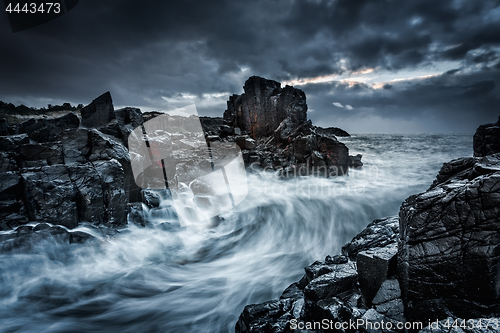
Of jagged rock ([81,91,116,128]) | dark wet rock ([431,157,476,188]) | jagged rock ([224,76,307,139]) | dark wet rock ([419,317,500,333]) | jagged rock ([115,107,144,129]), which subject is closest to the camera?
dark wet rock ([419,317,500,333])

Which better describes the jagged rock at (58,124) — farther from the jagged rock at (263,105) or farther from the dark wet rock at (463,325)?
the jagged rock at (263,105)

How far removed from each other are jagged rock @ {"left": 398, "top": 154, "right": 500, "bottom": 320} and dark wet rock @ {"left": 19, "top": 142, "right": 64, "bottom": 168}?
1158 cm

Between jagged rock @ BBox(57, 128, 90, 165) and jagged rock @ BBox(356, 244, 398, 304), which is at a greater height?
A: jagged rock @ BBox(57, 128, 90, 165)

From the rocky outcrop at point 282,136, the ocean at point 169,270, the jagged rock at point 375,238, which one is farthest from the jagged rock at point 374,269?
the rocky outcrop at point 282,136

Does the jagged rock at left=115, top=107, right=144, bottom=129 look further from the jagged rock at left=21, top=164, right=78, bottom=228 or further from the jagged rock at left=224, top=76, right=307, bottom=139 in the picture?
the jagged rock at left=224, top=76, right=307, bottom=139

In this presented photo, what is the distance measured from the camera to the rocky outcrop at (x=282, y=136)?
65.6 feet

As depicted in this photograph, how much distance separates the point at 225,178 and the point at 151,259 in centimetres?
997

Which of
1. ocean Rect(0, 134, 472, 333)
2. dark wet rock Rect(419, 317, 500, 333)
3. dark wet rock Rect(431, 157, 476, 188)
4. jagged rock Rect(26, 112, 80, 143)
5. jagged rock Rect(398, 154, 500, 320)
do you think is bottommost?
ocean Rect(0, 134, 472, 333)

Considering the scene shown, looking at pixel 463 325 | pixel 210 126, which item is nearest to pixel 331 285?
pixel 463 325

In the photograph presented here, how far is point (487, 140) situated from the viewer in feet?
24.1

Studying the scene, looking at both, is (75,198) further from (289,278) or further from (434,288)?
(434,288)

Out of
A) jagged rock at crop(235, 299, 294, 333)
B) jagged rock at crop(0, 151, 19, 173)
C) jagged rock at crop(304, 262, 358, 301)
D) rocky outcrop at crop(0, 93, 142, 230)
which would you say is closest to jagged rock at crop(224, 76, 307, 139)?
rocky outcrop at crop(0, 93, 142, 230)

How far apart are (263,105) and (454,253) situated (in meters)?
37.2

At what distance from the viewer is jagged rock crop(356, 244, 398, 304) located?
358 centimetres
